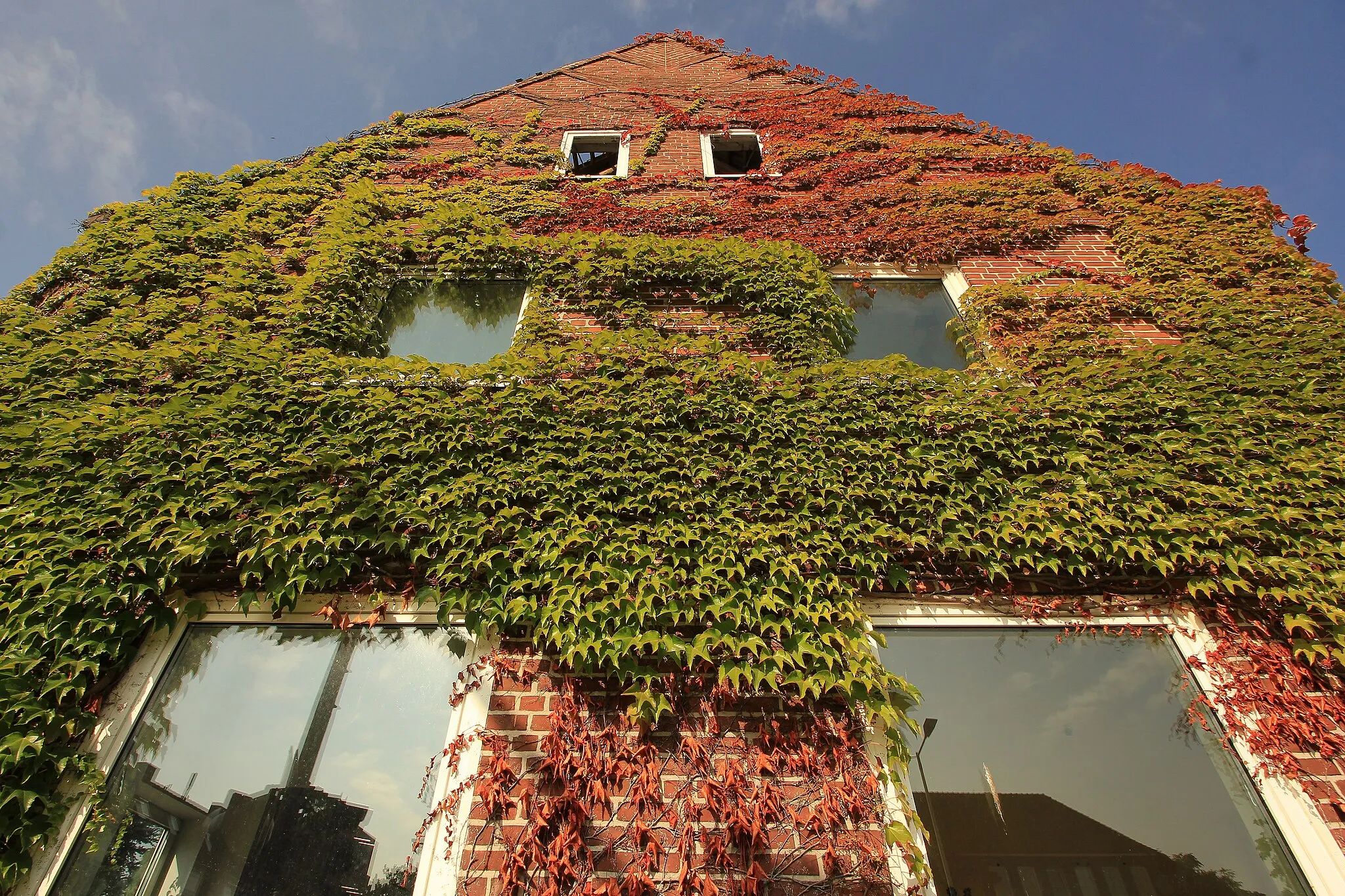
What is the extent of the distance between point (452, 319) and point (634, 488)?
9.21 ft

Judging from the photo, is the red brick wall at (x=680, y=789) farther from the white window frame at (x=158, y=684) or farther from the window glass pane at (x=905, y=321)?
the window glass pane at (x=905, y=321)

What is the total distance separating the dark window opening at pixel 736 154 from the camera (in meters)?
8.29

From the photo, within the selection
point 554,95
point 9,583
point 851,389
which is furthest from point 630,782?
point 554,95

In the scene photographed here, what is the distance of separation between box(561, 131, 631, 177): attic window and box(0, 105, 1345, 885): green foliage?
4045 millimetres

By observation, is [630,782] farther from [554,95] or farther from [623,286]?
[554,95]

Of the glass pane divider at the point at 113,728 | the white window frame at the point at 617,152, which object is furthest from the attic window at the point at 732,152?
the glass pane divider at the point at 113,728

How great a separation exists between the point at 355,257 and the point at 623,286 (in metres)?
2.33

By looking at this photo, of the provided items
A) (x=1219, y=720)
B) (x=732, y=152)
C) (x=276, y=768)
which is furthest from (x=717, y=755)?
(x=732, y=152)

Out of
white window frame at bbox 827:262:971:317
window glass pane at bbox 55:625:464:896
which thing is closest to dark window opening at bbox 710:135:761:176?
white window frame at bbox 827:262:971:317

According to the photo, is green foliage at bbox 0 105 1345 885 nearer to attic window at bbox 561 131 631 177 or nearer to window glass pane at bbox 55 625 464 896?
window glass pane at bbox 55 625 464 896

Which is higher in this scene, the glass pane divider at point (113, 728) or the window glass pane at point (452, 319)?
the window glass pane at point (452, 319)

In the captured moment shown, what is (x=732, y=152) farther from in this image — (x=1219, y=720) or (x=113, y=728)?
(x=113, y=728)

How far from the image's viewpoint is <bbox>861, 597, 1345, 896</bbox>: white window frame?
287cm

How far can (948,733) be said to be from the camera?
3.25 meters
